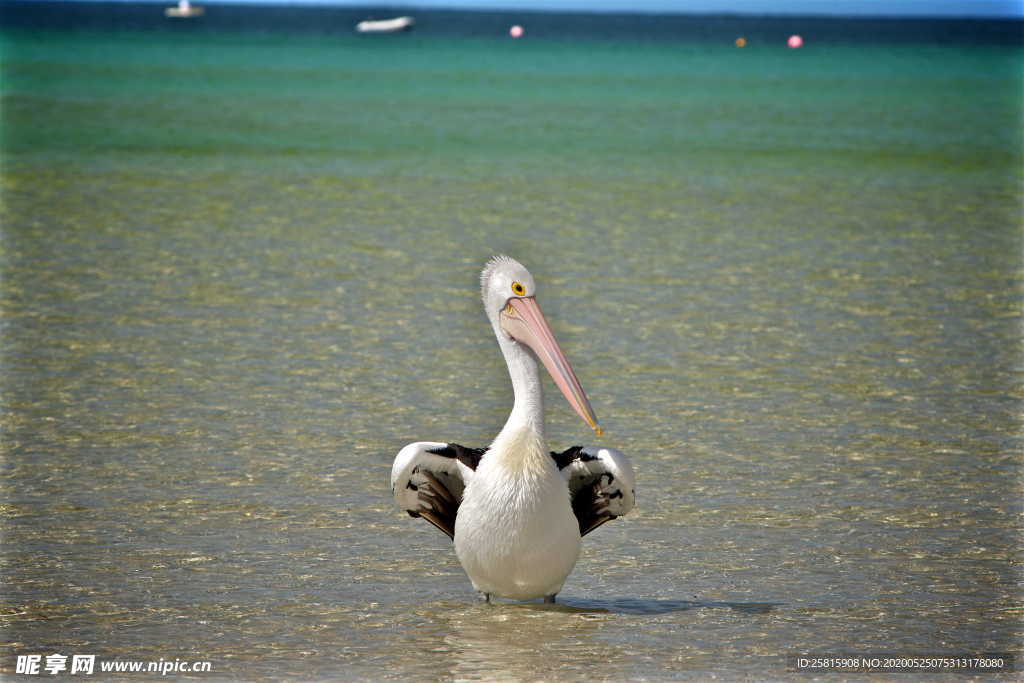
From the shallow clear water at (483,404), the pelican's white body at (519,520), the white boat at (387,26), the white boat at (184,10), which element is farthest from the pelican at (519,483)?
the white boat at (184,10)

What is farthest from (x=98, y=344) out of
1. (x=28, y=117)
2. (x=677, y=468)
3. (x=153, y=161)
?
(x=28, y=117)

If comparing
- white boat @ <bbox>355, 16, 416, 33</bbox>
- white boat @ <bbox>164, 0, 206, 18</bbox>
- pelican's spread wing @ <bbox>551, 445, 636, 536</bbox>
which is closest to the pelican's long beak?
pelican's spread wing @ <bbox>551, 445, 636, 536</bbox>

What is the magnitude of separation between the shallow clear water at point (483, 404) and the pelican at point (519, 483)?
234mm

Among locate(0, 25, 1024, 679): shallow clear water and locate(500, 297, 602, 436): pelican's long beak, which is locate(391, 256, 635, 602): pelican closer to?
locate(500, 297, 602, 436): pelican's long beak

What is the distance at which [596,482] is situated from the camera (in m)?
4.85

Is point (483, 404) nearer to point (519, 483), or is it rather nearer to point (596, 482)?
point (596, 482)

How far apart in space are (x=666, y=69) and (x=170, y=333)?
46.8 metres

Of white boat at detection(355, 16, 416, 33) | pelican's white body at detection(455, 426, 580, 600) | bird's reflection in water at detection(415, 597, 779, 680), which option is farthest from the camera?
white boat at detection(355, 16, 416, 33)

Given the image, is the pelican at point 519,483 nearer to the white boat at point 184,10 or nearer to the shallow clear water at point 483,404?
the shallow clear water at point 483,404

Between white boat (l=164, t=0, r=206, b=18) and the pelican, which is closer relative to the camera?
the pelican

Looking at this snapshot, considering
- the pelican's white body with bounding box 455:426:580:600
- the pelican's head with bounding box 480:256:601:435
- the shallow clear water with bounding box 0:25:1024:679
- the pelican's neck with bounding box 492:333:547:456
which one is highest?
the pelican's head with bounding box 480:256:601:435

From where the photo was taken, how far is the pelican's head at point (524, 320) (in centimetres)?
475

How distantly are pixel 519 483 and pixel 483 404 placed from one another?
3.06m

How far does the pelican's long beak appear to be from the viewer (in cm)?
474
